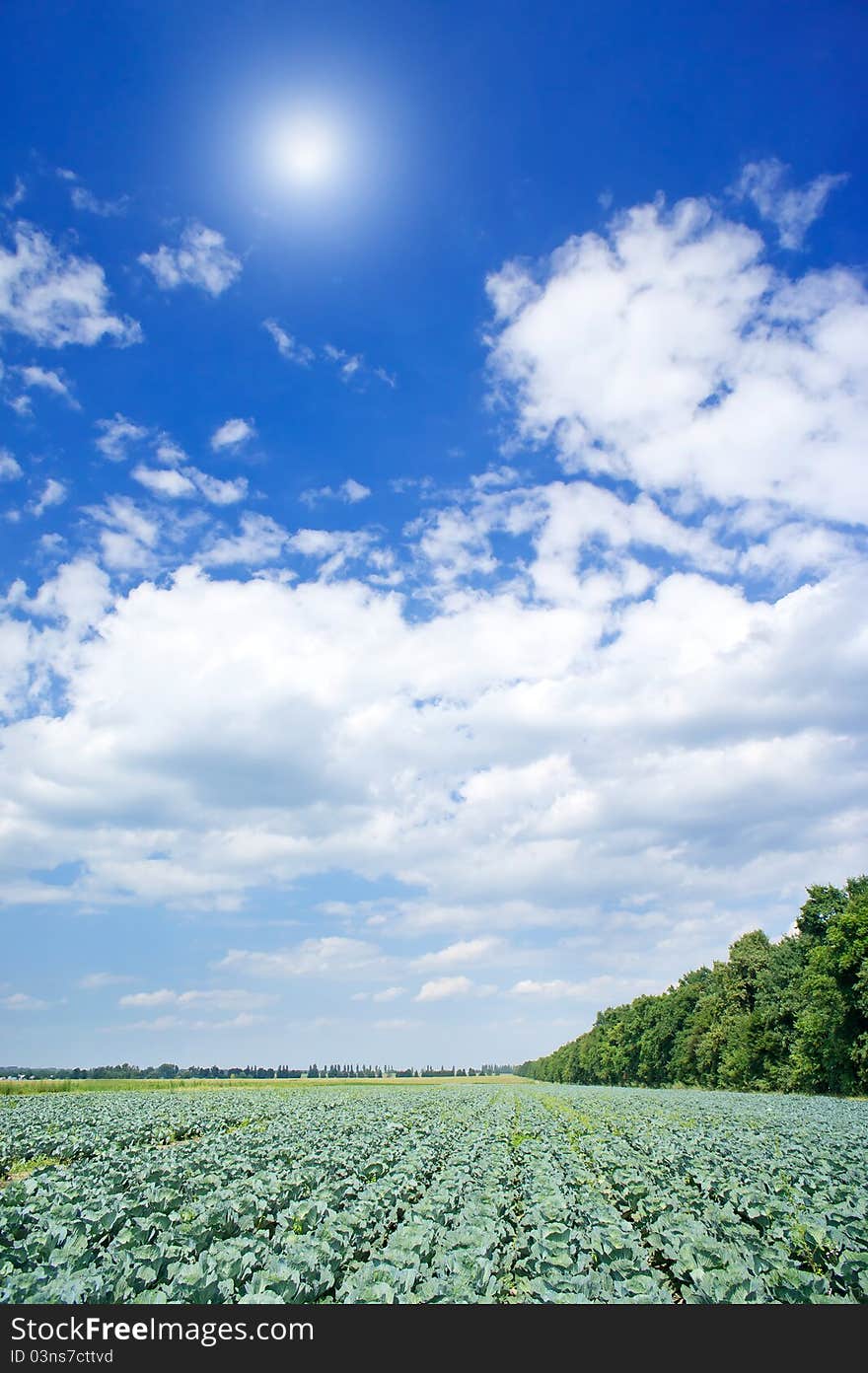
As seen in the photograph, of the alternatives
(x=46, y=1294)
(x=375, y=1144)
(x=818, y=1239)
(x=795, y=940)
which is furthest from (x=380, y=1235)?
(x=795, y=940)

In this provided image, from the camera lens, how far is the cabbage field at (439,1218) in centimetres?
890

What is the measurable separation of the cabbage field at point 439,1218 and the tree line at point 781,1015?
28.5 m

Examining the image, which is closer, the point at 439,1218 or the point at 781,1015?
the point at 439,1218

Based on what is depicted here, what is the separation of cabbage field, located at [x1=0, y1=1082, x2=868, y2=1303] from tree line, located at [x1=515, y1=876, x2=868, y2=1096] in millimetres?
28472

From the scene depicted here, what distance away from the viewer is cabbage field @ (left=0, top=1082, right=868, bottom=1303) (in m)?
8.90

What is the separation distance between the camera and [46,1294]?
8102 millimetres

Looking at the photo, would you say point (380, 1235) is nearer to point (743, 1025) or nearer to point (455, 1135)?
point (455, 1135)

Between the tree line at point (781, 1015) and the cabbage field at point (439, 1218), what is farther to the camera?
the tree line at point (781, 1015)

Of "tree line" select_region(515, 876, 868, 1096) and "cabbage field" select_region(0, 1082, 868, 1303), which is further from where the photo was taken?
"tree line" select_region(515, 876, 868, 1096)

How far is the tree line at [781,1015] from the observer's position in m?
52.1

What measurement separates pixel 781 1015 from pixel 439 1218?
64.3 metres

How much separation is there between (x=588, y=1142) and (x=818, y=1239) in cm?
1734

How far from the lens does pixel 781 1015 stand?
6369 centimetres

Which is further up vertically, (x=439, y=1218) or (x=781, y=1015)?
(x=439, y=1218)
